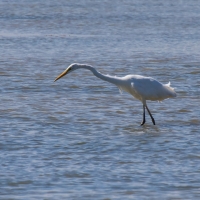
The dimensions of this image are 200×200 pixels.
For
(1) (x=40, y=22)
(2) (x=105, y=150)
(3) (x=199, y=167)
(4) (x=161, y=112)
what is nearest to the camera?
(3) (x=199, y=167)

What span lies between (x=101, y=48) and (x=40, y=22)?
25.3ft

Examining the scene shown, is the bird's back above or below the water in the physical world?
above

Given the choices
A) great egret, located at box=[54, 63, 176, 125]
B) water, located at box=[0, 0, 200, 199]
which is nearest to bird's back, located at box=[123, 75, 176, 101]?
great egret, located at box=[54, 63, 176, 125]

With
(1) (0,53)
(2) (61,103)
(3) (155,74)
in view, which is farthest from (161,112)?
(1) (0,53)

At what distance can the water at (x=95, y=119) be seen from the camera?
27.3 ft

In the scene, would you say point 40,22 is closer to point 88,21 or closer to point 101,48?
point 88,21

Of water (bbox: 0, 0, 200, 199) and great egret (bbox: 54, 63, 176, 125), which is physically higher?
great egret (bbox: 54, 63, 176, 125)

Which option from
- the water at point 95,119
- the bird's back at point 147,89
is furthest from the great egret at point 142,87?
the water at point 95,119

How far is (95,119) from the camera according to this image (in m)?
12.0

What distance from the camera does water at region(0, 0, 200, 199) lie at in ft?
27.3

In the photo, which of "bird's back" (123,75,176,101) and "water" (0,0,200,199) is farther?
"bird's back" (123,75,176,101)

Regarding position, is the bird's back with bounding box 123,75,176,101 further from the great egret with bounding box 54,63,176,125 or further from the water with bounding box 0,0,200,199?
the water with bounding box 0,0,200,199

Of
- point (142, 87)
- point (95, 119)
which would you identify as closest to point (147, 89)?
point (142, 87)

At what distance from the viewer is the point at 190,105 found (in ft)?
43.5
